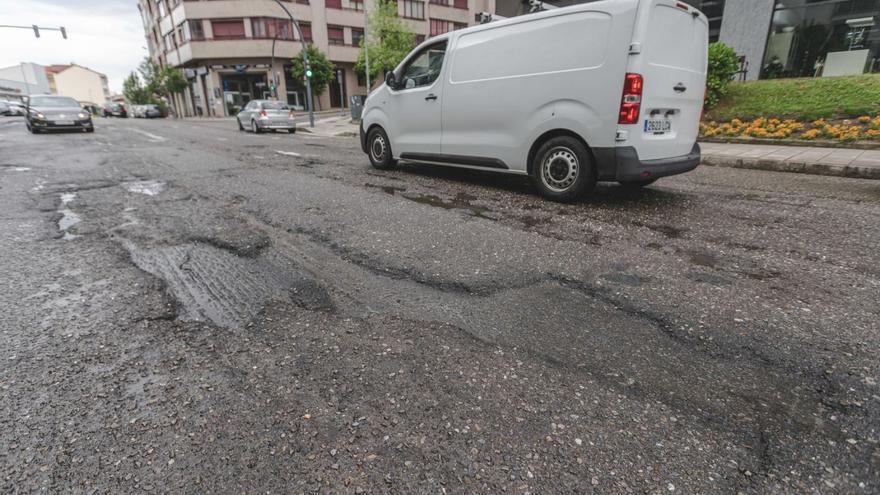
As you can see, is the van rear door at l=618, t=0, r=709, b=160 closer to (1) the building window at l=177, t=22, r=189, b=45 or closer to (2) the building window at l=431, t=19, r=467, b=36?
(2) the building window at l=431, t=19, r=467, b=36

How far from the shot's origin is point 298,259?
324 centimetres

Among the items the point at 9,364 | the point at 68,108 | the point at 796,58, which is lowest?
the point at 9,364

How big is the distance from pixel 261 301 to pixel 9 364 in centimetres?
112

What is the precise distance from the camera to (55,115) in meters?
16.0

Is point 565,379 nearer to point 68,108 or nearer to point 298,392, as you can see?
point 298,392

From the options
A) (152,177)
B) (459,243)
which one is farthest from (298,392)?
(152,177)

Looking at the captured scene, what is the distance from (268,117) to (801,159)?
18266mm

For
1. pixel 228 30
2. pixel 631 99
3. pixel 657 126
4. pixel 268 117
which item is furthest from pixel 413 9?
pixel 631 99

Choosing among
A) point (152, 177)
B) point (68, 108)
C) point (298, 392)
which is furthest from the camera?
point (68, 108)

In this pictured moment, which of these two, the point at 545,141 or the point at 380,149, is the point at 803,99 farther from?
the point at 380,149

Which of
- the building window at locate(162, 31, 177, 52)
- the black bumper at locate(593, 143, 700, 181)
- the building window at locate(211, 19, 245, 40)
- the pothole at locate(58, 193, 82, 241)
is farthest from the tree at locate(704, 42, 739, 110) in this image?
the building window at locate(162, 31, 177, 52)

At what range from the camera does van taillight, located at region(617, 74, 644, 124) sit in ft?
13.8

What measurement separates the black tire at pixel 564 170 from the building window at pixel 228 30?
4241 centimetres

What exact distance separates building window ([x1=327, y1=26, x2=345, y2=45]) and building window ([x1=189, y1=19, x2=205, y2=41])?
36.7 ft
